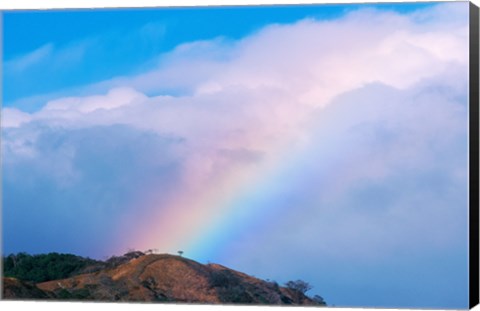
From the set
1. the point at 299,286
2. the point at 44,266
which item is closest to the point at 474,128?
the point at 299,286

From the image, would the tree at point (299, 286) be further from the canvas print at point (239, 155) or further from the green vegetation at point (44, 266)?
the green vegetation at point (44, 266)

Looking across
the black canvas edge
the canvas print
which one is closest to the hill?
the canvas print

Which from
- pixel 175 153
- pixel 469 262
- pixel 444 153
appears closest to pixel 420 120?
pixel 444 153

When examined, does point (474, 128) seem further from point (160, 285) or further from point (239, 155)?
point (160, 285)

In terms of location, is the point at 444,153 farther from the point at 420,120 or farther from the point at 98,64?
the point at 98,64

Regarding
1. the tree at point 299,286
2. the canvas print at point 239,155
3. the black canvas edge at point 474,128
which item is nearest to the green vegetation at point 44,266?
the canvas print at point 239,155

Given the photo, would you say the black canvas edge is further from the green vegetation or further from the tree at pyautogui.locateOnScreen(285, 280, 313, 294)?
the green vegetation
